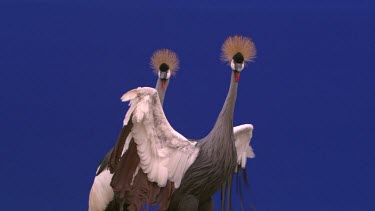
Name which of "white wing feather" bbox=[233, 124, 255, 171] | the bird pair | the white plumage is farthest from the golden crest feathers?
the white plumage

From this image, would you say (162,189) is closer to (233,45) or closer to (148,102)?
(148,102)

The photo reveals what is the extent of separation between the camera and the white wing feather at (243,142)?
3.97 m

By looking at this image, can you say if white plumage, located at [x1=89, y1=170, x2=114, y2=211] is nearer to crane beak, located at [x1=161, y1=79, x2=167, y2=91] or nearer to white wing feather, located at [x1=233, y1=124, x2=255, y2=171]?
crane beak, located at [x1=161, y1=79, x2=167, y2=91]

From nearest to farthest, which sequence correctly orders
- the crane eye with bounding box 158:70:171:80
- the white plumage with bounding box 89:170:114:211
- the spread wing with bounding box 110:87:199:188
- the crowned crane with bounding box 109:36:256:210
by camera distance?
the spread wing with bounding box 110:87:199:188 → the crowned crane with bounding box 109:36:256:210 → the white plumage with bounding box 89:170:114:211 → the crane eye with bounding box 158:70:171:80

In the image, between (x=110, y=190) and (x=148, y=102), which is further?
(x=110, y=190)

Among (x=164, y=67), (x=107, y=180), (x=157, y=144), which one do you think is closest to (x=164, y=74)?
(x=164, y=67)

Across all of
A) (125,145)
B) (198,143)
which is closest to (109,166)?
(125,145)

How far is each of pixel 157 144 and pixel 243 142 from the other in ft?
1.89

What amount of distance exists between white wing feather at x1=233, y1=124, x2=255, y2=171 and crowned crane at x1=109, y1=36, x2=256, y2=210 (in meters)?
0.38

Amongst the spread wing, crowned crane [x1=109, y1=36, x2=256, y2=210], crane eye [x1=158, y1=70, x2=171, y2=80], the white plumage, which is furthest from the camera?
crane eye [x1=158, y1=70, x2=171, y2=80]

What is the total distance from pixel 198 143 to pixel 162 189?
0.24 m

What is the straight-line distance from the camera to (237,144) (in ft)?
13.2

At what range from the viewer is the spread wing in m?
3.44

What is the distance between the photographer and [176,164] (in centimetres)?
360
